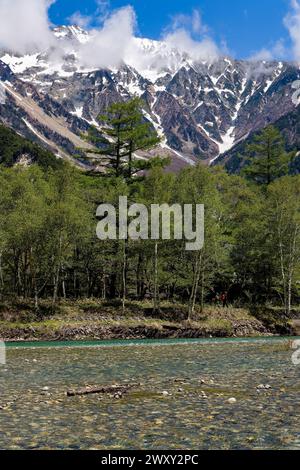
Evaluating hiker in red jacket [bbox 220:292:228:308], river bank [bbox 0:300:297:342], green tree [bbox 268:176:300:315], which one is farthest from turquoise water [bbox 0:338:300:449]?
hiker in red jacket [bbox 220:292:228:308]

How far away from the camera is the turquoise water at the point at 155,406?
11133mm

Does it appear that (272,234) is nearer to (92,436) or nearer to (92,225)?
(92,225)

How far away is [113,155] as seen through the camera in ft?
217

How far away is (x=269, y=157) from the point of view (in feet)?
270

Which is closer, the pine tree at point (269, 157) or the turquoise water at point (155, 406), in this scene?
the turquoise water at point (155, 406)

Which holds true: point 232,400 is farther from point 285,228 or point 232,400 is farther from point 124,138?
point 124,138

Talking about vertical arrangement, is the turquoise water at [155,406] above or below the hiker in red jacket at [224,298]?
above

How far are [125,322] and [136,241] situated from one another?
10.6m

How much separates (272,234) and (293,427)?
4916 centimetres

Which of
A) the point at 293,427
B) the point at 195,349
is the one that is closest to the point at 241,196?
the point at 195,349

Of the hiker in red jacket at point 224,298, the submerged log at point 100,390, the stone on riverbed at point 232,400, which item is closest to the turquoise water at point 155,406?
the stone on riverbed at point 232,400

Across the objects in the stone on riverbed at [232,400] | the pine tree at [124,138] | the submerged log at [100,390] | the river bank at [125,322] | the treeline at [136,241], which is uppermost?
the pine tree at [124,138]

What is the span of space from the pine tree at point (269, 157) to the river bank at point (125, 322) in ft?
113

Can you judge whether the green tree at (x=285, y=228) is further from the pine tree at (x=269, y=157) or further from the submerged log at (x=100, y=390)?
the submerged log at (x=100, y=390)
